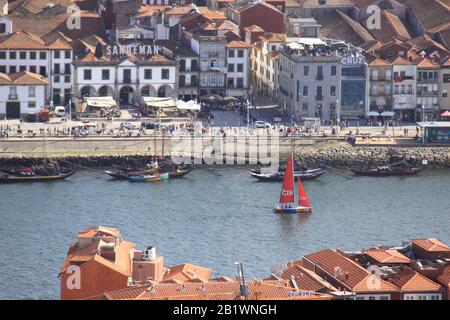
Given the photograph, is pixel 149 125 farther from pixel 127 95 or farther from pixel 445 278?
pixel 445 278

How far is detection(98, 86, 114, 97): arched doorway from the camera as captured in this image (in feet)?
192

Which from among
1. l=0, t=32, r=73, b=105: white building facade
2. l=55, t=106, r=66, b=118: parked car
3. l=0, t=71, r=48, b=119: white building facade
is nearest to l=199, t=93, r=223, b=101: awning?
l=0, t=32, r=73, b=105: white building facade

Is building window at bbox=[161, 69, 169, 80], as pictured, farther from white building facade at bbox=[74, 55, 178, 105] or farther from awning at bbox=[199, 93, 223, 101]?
awning at bbox=[199, 93, 223, 101]

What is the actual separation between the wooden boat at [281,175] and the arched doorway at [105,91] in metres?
8.67

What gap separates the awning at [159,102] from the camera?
2247 inches

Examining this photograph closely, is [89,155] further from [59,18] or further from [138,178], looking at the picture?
[59,18]

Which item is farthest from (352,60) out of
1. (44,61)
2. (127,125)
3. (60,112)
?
(44,61)

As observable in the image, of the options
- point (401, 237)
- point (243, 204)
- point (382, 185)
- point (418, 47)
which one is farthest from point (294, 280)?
point (418, 47)

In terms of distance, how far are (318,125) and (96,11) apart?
41.5 feet

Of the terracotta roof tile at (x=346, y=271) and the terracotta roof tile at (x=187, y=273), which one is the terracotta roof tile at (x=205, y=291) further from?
the terracotta roof tile at (x=187, y=273)

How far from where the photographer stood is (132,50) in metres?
59.1

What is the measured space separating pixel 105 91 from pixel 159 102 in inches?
87.5

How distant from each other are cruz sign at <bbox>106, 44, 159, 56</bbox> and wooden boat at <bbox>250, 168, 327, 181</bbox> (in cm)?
917

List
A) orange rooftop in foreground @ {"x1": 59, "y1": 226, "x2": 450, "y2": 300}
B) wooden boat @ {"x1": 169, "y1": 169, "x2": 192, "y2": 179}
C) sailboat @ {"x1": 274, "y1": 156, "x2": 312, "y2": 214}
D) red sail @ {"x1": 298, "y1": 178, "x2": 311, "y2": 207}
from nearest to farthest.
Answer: orange rooftop in foreground @ {"x1": 59, "y1": 226, "x2": 450, "y2": 300}
sailboat @ {"x1": 274, "y1": 156, "x2": 312, "y2": 214}
red sail @ {"x1": 298, "y1": 178, "x2": 311, "y2": 207}
wooden boat @ {"x1": 169, "y1": 169, "x2": 192, "y2": 179}
